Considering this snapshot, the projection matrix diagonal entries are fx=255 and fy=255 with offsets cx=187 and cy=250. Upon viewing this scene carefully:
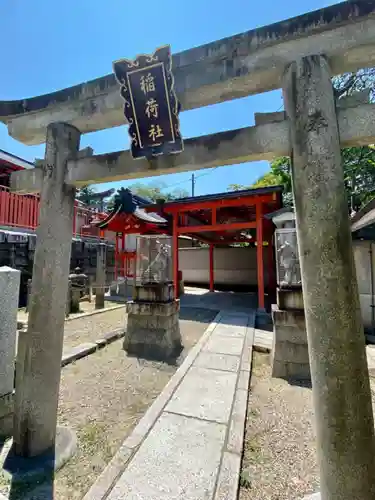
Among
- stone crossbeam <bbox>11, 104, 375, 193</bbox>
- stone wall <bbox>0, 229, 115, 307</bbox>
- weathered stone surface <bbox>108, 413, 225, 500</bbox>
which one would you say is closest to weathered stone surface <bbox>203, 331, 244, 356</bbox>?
weathered stone surface <bbox>108, 413, 225, 500</bbox>

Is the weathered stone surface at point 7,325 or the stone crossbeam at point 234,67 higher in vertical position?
the stone crossbeam at point 234,67

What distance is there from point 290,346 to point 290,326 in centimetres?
34

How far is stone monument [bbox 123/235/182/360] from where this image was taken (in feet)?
18.3

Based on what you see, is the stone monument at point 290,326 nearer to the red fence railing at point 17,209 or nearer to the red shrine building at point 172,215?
the red shrine building at point 172,215

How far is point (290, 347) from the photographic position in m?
4.38

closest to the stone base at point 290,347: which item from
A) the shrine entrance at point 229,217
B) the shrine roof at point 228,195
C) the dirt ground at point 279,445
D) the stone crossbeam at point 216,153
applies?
the dirt ground at point 279,445

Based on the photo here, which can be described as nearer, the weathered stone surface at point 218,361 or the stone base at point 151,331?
the weathered stone surface at point 218,361

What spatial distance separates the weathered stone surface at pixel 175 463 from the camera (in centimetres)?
209

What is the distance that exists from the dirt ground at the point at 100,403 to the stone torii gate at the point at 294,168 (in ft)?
1.52

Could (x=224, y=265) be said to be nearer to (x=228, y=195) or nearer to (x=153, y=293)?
(x=228, y=195)

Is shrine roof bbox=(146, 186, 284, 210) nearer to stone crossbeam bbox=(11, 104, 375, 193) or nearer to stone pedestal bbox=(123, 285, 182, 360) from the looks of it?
stone pedestal bbox=(123, 285, 182, 360)

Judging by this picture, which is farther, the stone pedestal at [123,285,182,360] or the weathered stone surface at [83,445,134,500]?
the stone pedestal at [123,285,182,360]

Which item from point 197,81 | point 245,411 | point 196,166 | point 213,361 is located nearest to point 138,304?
point 213,361

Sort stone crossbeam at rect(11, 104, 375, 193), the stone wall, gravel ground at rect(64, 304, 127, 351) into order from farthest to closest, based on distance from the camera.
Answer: the stone wall → gravel ground at rect(64, 304, 127, 351) → stone crossbeam at rect(11, 104, 375, 193)
